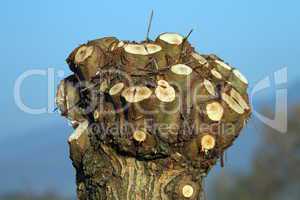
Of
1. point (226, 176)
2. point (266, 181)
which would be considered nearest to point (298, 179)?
point (266, 181)

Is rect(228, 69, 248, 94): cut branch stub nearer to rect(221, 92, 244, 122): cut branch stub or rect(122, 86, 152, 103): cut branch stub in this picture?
rect(221, 92, 244, 122): cut branch stub

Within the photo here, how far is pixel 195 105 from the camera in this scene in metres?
2.18

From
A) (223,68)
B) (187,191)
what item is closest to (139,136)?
(187,191)

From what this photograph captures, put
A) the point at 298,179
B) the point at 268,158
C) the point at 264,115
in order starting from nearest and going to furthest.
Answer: the point at 264,115 → the point at 268,158 → the point at 298,179

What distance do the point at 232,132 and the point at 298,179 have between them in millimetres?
2759

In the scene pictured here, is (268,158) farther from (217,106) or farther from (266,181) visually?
(217,106)

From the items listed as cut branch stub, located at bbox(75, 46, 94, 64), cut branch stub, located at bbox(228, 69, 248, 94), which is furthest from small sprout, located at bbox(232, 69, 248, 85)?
cut branch stub, located at bbox(75, 46, 94, 64)

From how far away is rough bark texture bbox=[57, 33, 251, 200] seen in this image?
2131 millimetres

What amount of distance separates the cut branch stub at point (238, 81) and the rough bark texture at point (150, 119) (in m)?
0.02

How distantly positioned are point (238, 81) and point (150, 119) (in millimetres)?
475

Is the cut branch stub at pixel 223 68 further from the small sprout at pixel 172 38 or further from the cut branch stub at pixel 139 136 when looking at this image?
the cut branch stub at pixel 139 136

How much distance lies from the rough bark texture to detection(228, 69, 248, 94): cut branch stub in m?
0.02

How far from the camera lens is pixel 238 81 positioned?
7.83 ft

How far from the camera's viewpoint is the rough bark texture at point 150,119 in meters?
2.13
